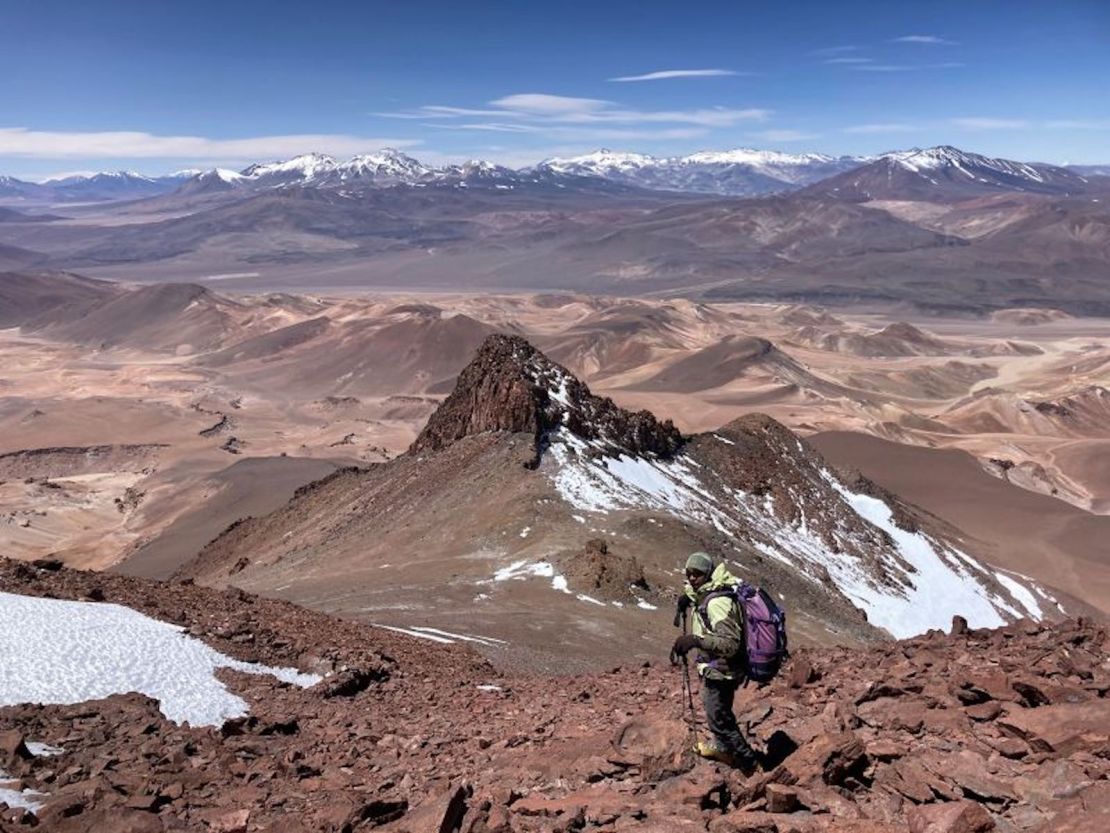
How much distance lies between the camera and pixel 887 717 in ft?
23.6

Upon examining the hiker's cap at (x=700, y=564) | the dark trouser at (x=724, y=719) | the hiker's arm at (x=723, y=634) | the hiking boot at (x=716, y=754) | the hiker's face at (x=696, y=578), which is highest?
the hiker's cap at (x=700, y=564)

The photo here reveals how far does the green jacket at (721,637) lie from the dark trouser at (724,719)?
8 cm

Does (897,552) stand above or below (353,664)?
below

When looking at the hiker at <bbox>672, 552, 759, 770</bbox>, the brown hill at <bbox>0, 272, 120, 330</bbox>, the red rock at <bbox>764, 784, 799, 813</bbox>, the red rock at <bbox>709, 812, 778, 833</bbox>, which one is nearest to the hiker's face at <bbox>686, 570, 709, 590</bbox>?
the hiker at <bbox>672, 552, 759, 770</bbox>

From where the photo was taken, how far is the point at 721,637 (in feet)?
21.7

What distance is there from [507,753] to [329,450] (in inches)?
2828

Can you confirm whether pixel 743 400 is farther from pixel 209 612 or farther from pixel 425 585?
pixel 209 612

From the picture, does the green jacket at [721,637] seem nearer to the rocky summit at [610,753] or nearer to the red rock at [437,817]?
the rocky summit at [610,753]

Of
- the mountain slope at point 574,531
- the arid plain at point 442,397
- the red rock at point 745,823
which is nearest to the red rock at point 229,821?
the red rock at point 745,823

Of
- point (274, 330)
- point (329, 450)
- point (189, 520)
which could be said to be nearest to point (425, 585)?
point (189, 520)

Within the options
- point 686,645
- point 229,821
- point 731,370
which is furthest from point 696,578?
point 731,370

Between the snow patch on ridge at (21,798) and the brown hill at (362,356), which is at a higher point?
the snow patch on ridge at (21,798)

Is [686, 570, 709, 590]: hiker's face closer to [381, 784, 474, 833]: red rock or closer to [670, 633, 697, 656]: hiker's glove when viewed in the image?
[670, 633, 697, 656]: hiker's glove

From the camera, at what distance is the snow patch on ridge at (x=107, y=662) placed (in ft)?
29.8
